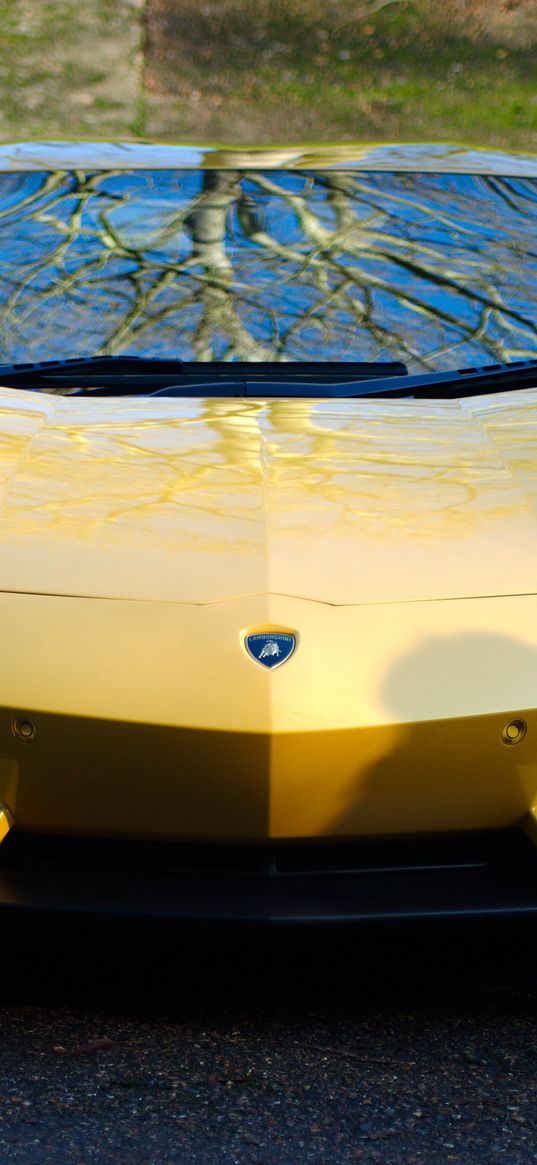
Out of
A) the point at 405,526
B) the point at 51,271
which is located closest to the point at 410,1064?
the point at 405,526

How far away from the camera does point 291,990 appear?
2.50 meters

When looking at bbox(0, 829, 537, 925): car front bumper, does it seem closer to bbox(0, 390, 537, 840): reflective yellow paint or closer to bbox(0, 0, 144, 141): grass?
bbox(0, 390, 537, 840): reflective yellow paint

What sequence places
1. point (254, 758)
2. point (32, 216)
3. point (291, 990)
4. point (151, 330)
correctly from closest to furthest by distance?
point (254, 758)
point (291, 990)
point (151, 330)
point (32, 216)

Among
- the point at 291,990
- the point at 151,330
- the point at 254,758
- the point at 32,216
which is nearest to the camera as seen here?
the point at 254,758

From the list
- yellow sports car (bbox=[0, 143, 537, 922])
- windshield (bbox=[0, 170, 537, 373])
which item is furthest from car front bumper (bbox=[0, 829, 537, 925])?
windshield (bbox=[0, 170, 537, 373])

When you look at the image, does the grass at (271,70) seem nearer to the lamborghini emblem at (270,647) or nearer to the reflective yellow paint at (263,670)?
the reflective yellow paint at (263,670)

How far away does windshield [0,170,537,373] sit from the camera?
345cm

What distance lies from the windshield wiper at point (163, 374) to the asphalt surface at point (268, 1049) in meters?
1.28

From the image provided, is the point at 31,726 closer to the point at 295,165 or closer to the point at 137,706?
the point at 137,706

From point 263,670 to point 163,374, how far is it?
129 cm

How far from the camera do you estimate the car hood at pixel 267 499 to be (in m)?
2.37

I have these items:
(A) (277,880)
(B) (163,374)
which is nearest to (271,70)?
(B) (163,374)

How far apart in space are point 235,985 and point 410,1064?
14.8 inches

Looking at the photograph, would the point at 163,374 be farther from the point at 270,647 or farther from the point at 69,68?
the point at 69,68
